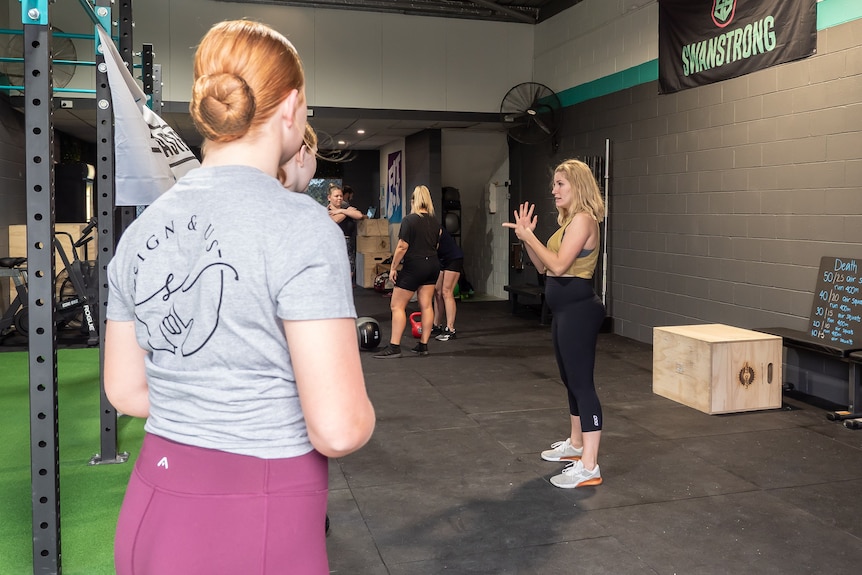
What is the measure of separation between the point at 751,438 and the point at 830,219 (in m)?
1.84

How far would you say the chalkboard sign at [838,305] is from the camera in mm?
4980

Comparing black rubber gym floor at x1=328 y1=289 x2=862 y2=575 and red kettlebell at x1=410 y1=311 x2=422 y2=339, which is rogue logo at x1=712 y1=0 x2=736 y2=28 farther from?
red kettlebell at x1=410 y1=311 x2=422 y2=339

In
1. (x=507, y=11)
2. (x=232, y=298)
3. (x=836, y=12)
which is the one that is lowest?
(x=232, y=298)

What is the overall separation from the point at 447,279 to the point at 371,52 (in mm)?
3603

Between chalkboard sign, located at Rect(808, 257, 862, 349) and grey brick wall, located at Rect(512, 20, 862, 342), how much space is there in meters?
0.13

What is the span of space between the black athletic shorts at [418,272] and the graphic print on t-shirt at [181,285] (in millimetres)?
5684

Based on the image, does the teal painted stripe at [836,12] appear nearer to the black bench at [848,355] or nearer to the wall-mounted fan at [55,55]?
the black bench at [848,355]

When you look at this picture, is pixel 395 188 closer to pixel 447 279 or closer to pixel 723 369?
pixel 447 279

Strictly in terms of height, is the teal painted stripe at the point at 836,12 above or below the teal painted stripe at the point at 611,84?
below

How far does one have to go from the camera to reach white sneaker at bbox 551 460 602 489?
11.7 ft

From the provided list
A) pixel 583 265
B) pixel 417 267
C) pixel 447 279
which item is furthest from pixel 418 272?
pixel 583 265

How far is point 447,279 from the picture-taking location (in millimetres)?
7809

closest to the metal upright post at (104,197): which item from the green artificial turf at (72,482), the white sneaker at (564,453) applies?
the green artificial turf at (72,482)

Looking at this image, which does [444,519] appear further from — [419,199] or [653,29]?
[653,29]
